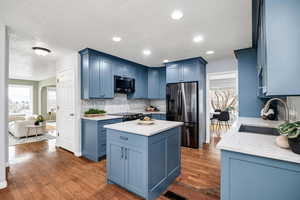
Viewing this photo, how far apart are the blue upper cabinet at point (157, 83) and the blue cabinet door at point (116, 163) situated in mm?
3211

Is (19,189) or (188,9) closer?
(188,9)

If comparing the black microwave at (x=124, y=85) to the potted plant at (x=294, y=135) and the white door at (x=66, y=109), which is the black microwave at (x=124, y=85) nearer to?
the white door at (x=66, y=109)

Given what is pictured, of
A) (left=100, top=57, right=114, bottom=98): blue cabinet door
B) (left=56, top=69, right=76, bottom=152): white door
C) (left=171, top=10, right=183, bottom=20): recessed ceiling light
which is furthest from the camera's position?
(left=100, top=57, right=114, bottom=98): blue cabinet door

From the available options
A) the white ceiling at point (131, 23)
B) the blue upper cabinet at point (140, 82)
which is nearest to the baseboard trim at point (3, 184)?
the white ceiling at point (131, 23)

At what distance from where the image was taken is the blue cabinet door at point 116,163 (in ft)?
6.13

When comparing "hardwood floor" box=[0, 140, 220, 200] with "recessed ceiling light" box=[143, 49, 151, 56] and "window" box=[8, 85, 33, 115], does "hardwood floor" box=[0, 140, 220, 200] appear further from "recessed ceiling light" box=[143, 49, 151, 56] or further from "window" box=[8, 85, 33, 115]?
"window" box=[8, 85, 33, 115]

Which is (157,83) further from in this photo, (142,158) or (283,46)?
(283,46)

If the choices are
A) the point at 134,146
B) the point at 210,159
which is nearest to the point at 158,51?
the point at 134,146

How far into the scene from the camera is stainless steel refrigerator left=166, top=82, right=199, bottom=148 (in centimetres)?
368

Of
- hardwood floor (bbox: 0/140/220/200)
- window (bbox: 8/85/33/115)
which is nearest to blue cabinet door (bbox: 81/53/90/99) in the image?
hardwood floor (bbox: 0/140/220/200)

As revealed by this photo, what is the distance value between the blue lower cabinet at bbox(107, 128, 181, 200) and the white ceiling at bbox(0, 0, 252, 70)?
1.65m

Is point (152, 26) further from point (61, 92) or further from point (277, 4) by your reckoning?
point (61, 92)

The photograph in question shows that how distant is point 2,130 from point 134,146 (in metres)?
2.07

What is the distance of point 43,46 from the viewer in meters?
2.97
